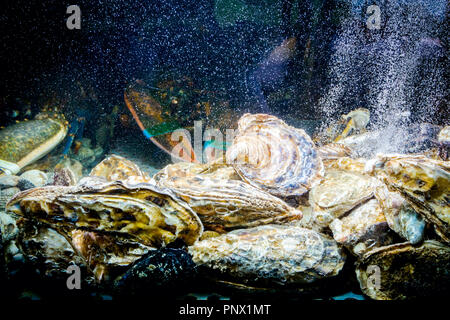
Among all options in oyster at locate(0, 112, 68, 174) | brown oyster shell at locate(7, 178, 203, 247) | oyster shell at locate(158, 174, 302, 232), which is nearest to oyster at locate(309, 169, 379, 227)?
oyster shell at locate(158, 174, 302, 232)

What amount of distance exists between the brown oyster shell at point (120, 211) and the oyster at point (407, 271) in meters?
0.80

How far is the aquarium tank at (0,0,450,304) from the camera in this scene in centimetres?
85

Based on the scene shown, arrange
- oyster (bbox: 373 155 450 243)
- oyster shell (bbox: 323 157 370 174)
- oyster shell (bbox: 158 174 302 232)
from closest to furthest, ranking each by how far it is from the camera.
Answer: oyster (bbox: 373 155 450 243)
oyster shell (bbox: 158 174 302 232)
oyster shell (bbox: 323 157 370 174)

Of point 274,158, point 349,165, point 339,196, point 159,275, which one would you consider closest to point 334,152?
point 349,165

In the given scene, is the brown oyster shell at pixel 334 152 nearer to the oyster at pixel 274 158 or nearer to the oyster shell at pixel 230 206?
the oyster at pixel 274 158

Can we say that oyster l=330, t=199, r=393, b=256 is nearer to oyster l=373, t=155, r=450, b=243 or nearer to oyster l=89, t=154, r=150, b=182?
oyster l=373, t=155, r=450, b=243

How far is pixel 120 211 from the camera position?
93 centimetres

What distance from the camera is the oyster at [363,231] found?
3.01ft

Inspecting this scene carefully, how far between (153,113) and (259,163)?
214 centimetres

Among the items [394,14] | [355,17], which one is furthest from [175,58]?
[394,14]

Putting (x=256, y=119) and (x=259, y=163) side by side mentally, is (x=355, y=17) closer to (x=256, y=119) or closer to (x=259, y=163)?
(x=256, y=119)

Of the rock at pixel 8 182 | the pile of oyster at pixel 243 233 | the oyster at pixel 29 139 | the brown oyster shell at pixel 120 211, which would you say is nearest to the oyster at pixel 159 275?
the pile of oyster at pixel 243 233

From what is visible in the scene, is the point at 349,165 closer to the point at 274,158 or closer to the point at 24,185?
the point at 274,158

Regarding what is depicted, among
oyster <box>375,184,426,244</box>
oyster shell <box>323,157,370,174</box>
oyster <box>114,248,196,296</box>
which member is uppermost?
oyster shell <box>323,157,370,174</box>
